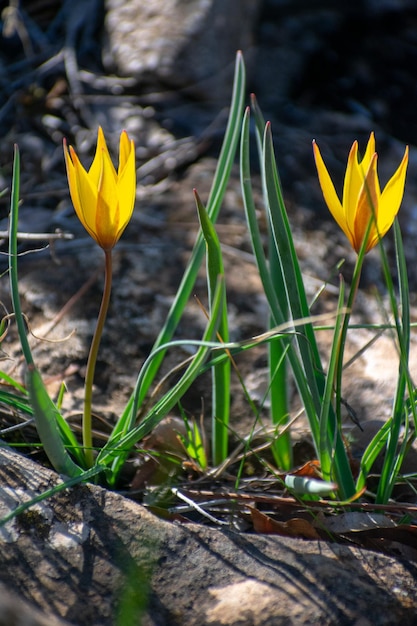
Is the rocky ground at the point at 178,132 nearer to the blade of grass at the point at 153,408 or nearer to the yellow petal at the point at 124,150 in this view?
the blade of grass at the point at 153,408

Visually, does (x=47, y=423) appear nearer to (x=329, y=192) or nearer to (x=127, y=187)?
(x=127, y=187)

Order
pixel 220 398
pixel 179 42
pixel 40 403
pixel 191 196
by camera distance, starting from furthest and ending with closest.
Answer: pixel 179 42 → pixel 191 196 → pixel 220 398 → pixel 40 403

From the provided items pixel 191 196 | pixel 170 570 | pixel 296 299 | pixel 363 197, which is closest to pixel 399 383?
pixel 296 299

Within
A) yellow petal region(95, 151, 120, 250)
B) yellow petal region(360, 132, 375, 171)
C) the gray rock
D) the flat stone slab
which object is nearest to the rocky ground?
the gray rock

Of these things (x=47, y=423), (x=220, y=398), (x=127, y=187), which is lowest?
(x=220, y=398)

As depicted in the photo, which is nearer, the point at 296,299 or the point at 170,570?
the point at 170,570
